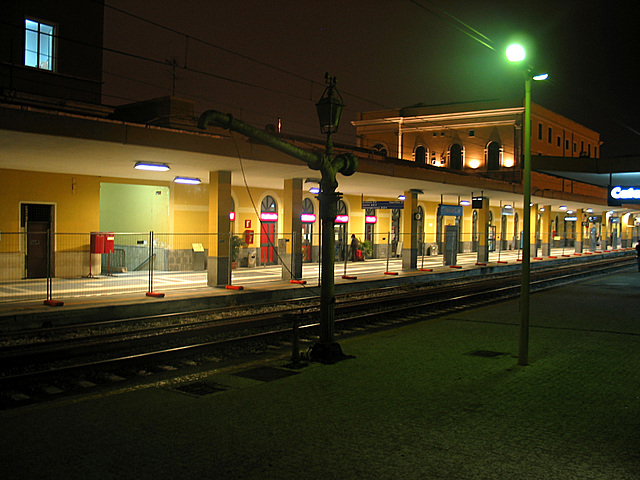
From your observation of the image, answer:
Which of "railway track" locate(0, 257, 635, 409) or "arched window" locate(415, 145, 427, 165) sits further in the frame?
"arched window" locate(415, 145, 427, 165)

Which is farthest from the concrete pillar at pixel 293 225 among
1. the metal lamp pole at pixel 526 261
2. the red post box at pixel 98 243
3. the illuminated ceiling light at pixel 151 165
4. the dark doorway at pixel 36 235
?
the metal lamp pole at pixel 526 261

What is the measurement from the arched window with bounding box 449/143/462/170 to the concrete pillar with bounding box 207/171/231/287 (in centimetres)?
3882

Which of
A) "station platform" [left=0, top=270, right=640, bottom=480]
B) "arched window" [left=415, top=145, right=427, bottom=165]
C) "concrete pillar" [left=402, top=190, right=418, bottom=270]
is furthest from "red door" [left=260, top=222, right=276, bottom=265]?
"arched window" [left=415, top=145, right=427, bottom=165]

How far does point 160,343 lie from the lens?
35.4 feet

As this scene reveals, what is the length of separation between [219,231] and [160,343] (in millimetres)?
8520

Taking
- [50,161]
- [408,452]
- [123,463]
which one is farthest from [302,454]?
[50,161]

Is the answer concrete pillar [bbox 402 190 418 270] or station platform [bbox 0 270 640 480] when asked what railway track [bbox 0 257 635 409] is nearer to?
station platform [bbox 0 270 640 480]

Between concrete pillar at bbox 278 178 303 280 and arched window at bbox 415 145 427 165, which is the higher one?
arched window at bbox 415 145 427 165

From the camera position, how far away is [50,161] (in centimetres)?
1656

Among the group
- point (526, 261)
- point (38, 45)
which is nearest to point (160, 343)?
point (526, 261)

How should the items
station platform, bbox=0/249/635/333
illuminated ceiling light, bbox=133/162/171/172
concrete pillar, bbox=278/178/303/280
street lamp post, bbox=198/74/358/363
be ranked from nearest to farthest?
1. street lamp post, bbox=198/74/358/363
2. station platform, bbox=0/249/635/333
3. illuminated ceiling light, bbox=133/162/171/172
4. concrete pillar, bbox=278/178/303/280

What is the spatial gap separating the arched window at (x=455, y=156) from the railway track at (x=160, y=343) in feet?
127

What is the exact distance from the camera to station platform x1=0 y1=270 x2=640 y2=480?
475cm

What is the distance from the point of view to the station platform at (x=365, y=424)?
475 cm
